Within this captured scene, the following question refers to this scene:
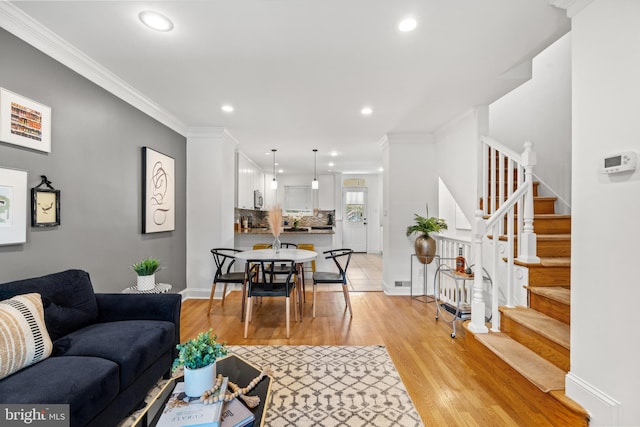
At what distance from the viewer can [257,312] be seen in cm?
381

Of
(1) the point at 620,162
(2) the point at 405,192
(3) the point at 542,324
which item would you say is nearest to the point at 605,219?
(1) the point at 620,162

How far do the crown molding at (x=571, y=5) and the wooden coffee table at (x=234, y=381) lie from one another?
2.65 meters

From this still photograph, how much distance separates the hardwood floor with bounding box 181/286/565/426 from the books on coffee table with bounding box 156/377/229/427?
4.33 feet

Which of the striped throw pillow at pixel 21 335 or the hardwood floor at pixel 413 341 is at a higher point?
the striped throw pillow at pixel 21 335

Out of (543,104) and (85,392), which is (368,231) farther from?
(85,392)

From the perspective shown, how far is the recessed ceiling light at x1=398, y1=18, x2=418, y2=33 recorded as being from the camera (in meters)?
1.96

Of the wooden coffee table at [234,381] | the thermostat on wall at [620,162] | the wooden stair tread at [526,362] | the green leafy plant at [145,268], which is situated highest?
the thermostat on wall at [620,162]

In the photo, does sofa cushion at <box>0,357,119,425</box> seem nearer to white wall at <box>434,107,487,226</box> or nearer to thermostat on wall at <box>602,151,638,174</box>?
thermostat on wall at <box>602,151,638,174</box>

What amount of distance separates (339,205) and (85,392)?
7739mm

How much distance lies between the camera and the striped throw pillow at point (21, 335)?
138cm

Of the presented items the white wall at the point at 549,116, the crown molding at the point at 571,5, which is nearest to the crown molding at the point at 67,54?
the crown molding at the point at 571,5

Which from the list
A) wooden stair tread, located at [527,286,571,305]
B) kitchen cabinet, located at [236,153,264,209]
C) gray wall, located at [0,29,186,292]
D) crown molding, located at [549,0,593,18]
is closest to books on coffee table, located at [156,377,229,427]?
gray wall, located at [0,29,186,292]

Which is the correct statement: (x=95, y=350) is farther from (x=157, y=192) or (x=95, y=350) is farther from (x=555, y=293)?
(x=555, y=293)

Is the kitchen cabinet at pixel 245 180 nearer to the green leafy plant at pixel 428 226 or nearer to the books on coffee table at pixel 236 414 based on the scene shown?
the green leafy plant at pixel 428 226
